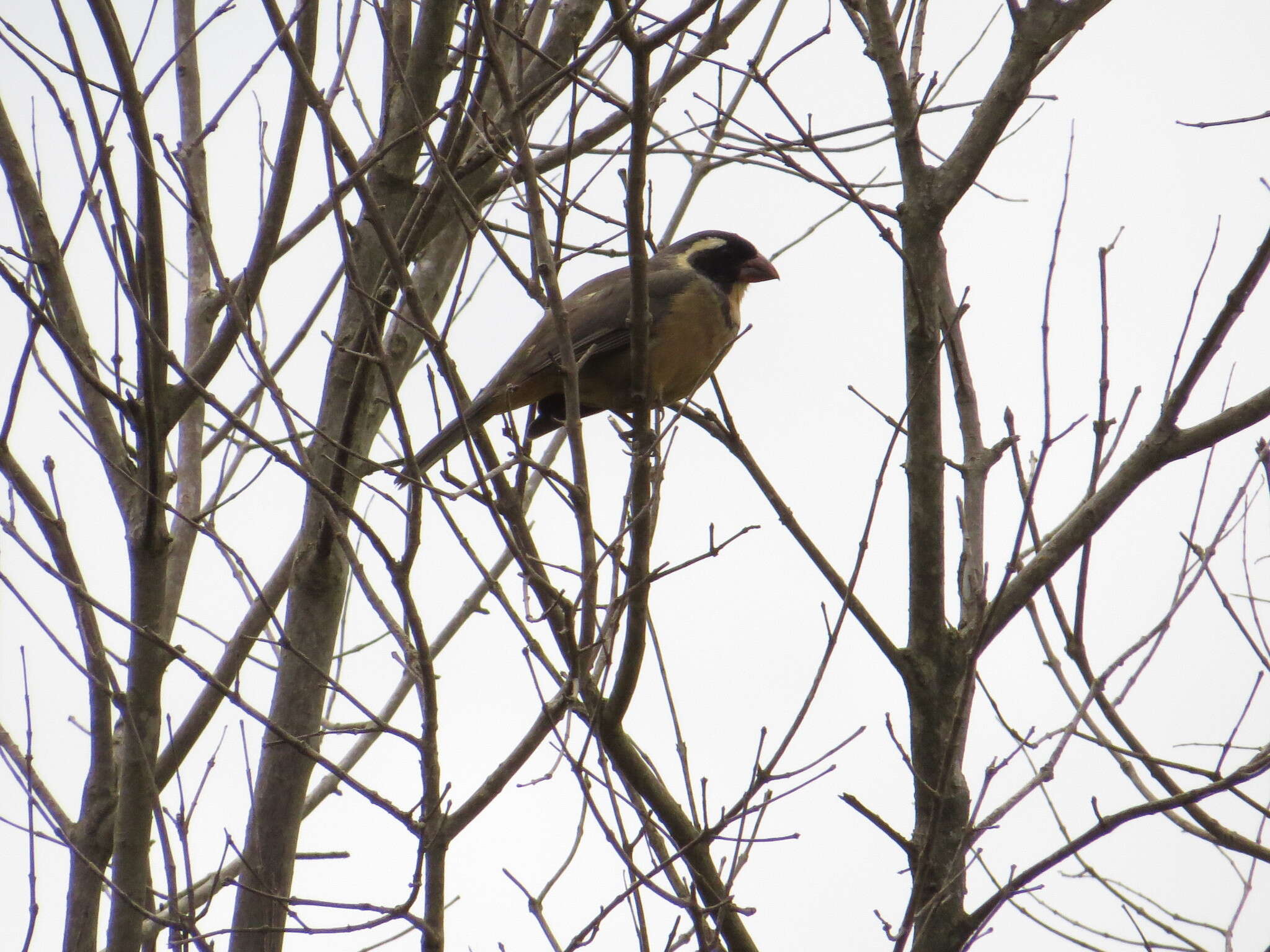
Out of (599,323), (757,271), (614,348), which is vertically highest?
(757,271)

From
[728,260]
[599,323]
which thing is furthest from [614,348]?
[728,260]

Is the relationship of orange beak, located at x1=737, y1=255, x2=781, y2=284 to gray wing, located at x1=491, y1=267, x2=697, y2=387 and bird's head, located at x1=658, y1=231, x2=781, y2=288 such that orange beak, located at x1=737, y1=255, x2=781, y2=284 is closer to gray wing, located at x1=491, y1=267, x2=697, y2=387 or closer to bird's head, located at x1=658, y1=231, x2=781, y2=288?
bird's head, located at x1=658, y1=231, x2=781, y2=288

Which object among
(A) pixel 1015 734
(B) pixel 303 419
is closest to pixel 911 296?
(A) pixel 1015 734

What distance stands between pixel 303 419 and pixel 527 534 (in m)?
0.54

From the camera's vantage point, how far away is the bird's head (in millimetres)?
6184

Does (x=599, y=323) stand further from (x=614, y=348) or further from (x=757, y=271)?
(x=757, y=271)

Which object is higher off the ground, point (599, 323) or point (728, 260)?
point (728, 260)

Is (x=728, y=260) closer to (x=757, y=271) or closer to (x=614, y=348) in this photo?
(x=757, y=271)

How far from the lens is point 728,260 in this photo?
625cm

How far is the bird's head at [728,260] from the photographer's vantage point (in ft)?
20.3

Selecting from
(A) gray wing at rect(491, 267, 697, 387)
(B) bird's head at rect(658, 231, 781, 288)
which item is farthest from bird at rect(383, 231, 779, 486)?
(B) bird's head at rect(658, 231, 781, 288)

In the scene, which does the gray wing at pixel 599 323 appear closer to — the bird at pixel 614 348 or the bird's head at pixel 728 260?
the bird at pixel 614 348

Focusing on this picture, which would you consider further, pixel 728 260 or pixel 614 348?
pixel 728 260

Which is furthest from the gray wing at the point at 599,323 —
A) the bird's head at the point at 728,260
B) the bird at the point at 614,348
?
the bird's head at the point at 728,260
